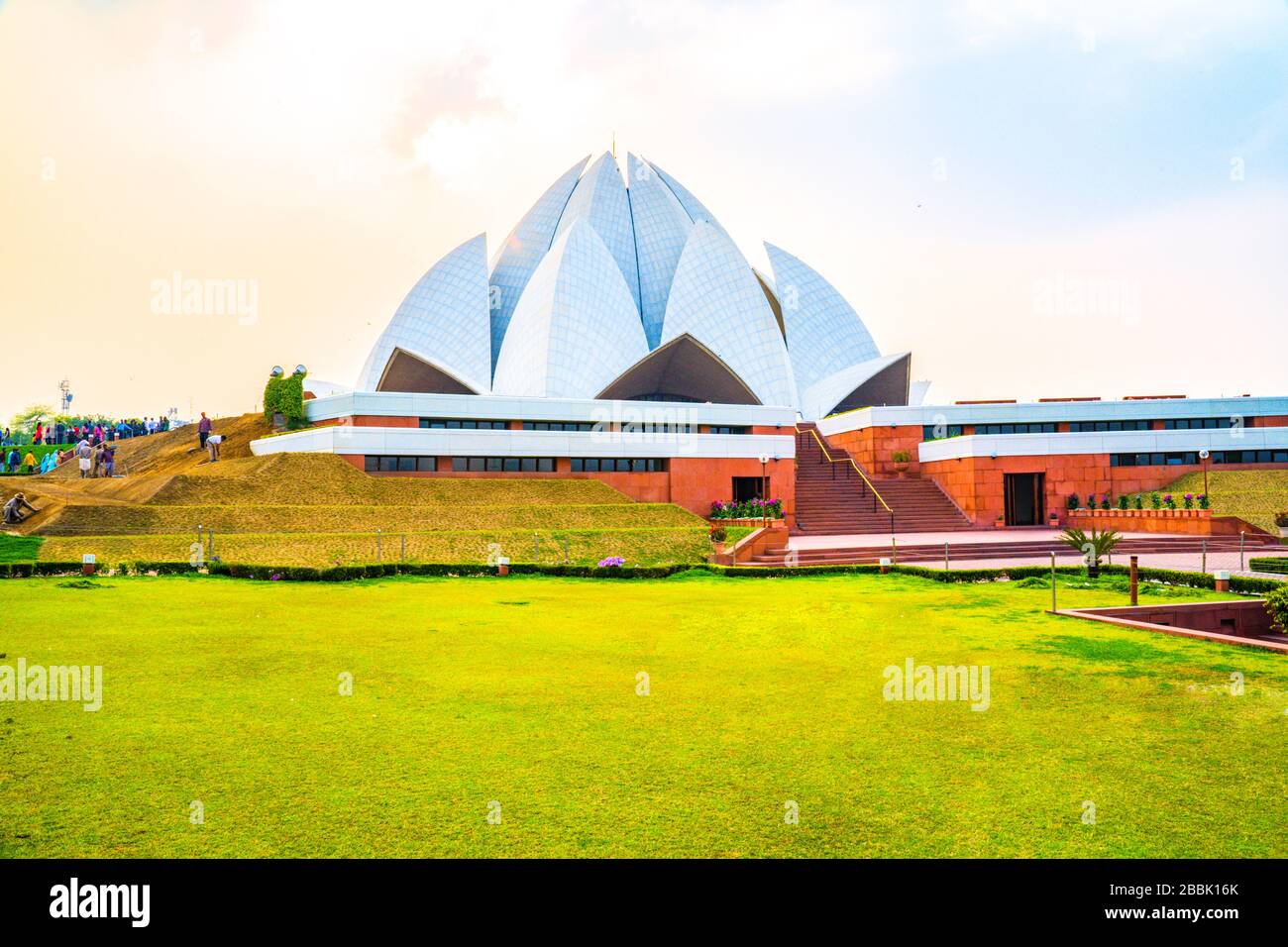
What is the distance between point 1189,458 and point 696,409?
57.4 feet

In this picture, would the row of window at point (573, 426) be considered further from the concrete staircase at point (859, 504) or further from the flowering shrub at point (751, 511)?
the flowering shrub at point (751, 511)

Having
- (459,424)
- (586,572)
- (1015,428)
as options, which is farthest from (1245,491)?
(459,424)

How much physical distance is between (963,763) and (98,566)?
15378 mm

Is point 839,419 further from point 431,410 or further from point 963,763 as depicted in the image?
point 963,763

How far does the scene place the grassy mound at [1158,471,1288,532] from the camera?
2380 centimetres

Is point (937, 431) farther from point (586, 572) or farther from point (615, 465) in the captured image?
point (586, 572)

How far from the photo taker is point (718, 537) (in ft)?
66.6

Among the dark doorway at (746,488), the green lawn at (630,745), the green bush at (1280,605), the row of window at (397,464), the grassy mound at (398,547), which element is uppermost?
the row of window at (397,464)

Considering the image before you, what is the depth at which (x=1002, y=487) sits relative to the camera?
27828mm

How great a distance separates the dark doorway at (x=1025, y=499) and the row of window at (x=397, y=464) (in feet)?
62.6

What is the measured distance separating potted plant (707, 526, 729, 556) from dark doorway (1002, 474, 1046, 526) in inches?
505

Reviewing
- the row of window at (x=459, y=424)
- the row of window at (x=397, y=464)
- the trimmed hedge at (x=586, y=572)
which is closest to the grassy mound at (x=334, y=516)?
the row of window at (x=397, y=464)

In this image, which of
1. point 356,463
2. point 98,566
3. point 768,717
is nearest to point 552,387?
point 356,463

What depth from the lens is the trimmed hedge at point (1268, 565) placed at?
1569 centimetres
